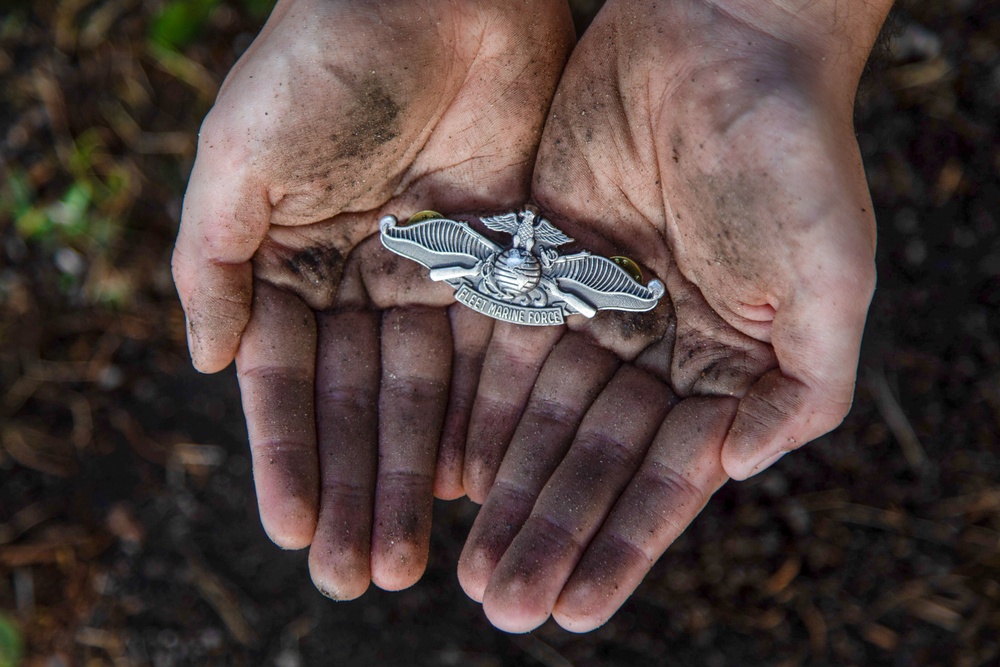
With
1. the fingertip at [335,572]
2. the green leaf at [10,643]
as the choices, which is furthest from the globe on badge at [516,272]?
the green leaf at [10,643]

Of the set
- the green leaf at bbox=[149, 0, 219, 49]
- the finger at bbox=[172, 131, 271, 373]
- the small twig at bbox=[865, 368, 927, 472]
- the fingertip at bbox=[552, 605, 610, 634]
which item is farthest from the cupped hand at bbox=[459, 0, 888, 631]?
the green leaf at bbox=[149, 0, 219, 49]

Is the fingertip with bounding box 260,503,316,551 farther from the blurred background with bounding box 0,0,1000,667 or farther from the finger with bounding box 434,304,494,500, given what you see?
the blurred background with bounding box 0,0,1000,667

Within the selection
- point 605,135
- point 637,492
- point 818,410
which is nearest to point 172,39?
point 605,135

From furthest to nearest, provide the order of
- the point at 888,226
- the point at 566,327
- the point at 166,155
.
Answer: the point at 166,155, the point at 888,226, the point at 566,327

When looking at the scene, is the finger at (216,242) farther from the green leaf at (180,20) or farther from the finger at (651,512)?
the green leaf at (180,20)

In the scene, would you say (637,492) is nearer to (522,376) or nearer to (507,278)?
(522,376)

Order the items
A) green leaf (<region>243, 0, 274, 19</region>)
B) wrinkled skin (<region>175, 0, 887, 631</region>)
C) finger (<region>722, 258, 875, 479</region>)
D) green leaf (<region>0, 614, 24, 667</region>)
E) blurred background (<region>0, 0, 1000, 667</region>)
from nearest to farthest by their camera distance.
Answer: finger (<region>722, 258, 875, 479</region>), wrinkled skin (<region>175, 0, 887, 631</region>), blurred background (<region>0, 0, 1000, 667</region>), green leaf (<region>0, 614, 24, 667</region>), green leaf (<region>243, 0, 274, 19</region>)
